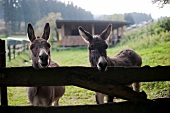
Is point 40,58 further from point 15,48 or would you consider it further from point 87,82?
point 15,48

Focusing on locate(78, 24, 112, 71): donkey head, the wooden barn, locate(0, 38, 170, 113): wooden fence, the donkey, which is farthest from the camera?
the wooden barn

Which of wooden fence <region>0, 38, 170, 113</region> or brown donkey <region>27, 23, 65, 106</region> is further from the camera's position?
brown donkey <region>27, 23, 65, 106</region>

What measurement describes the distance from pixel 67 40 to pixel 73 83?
2797 centimetres

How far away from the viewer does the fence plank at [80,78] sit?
276 centimetres

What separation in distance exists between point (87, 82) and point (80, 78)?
95 millimetres

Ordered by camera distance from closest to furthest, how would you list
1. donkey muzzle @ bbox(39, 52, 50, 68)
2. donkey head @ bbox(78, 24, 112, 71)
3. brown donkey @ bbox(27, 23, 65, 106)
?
donkey muzzle @ bbox(39, 52, 50, 68), brown donkey @ bbox(27, 23, 65, 106), donkey head @ bbox(78, 24, 112, 71)

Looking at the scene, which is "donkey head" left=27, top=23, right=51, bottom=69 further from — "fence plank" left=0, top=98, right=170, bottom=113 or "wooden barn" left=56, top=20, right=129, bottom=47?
"wooden barn" left=56, top=20, right=129, bottom=47

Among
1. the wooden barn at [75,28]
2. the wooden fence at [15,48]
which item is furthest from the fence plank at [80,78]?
the wooden barn at [75,28]

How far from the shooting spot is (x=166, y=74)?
9.59 ft

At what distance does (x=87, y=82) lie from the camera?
276 centimetres

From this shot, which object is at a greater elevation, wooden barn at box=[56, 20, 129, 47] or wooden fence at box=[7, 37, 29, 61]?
wooden barn at box=[56, 20, 129, 47]

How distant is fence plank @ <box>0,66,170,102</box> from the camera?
2762mm

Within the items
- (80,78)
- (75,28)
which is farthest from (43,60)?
(75,28)

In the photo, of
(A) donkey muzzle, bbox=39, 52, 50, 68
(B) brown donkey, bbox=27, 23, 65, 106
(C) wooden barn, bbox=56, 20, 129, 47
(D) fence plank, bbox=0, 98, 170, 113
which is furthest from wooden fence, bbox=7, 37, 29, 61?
(D) fence plank, bbox=0, 98, 170, 113
